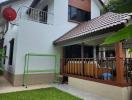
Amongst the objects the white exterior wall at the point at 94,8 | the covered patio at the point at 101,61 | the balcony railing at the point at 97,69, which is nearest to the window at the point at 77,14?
the white exterior wall at the point at 94,8

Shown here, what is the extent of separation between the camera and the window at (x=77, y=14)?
1338 centimetres

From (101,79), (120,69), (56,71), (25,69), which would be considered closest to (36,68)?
(25,69)

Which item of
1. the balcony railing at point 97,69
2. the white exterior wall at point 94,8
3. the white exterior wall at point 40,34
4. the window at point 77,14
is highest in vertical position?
Answer: the white exterior wall at point 94,8

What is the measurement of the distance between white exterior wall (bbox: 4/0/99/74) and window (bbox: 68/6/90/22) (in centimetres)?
52

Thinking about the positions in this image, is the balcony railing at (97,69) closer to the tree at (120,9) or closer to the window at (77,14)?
the window at (77,14)

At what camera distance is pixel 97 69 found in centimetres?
834

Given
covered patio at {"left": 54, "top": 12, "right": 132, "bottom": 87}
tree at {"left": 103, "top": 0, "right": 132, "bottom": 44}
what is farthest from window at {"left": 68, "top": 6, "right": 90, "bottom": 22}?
tree at {"left": 103, "top": 0, "right": 132, "bottom": 44}

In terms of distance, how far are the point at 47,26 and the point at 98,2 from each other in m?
6.12

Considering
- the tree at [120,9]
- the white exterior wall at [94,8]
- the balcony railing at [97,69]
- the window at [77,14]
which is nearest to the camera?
the tree at [120,9]

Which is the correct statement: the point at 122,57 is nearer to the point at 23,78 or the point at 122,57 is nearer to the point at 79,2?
the point at 23,78

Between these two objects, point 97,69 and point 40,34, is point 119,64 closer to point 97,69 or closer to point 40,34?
point 97,69

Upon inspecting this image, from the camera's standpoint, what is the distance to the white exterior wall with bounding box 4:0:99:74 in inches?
411

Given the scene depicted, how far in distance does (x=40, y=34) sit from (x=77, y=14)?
4195 mm

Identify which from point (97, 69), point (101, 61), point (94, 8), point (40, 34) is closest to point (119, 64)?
point (101, 61)
